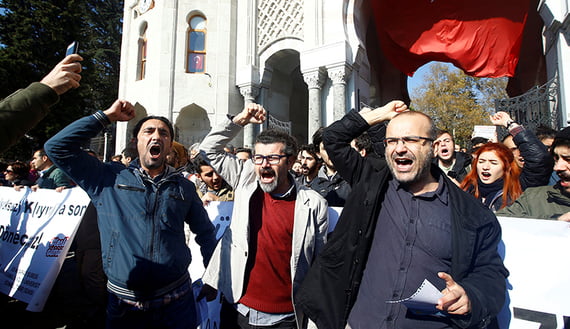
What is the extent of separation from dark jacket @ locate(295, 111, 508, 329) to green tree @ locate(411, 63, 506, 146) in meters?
29.4

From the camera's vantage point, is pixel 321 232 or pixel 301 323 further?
pixel 321 232

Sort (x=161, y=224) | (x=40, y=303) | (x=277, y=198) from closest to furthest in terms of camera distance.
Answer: (x=161, y=224) → (x=277, y=198) → (x=40, y=303)

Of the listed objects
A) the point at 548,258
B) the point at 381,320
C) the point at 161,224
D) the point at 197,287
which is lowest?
the point at 197,287

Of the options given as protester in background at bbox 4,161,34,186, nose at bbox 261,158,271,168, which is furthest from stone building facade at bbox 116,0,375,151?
nose at bbox 261,158,271,168

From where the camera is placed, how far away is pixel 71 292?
4613 mm

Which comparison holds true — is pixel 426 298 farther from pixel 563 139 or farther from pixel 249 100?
pixel 249 100

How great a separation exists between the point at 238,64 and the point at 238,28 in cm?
149

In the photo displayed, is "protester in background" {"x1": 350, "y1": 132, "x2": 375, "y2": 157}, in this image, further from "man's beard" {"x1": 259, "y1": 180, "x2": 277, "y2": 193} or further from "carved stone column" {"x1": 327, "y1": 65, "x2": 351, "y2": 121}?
"carved stone column" {"x1": 327, "y1": 65, "x2": 351, "y2": 121}

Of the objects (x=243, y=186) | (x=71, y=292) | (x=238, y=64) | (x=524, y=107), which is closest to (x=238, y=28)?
(x=238, y=64)

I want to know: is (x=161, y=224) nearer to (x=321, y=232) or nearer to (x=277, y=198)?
(x=277, y=198)

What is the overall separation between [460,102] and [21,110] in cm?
3295

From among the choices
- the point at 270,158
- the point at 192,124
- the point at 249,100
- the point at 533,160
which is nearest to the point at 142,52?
the point at 192,124

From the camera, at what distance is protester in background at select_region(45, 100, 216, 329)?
6.65ft

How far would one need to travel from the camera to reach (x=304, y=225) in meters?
2.09
